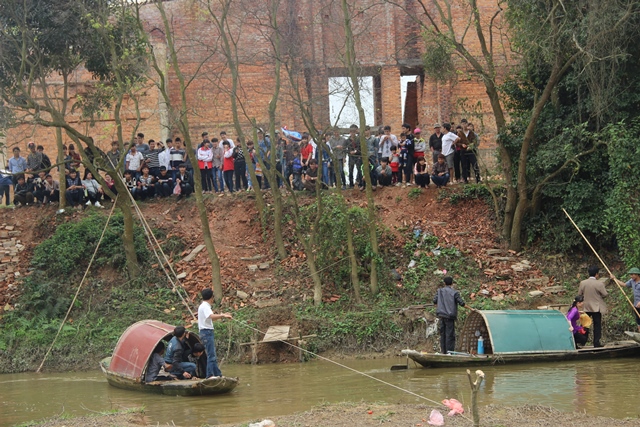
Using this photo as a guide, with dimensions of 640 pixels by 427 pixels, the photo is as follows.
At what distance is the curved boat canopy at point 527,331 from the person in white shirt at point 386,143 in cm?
898

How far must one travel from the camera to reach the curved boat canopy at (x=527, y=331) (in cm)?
1698

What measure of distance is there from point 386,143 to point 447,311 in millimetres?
9363

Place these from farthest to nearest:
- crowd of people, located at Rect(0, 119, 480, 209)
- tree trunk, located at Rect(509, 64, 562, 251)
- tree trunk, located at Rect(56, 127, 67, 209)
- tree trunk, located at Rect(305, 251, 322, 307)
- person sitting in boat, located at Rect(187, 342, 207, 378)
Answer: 1. tree trunk, located at Rect(56, 127, 67, 209)
2. crowd of people, located at Rect(0, 119, 480, 209)
3. tree trunk, located at Rect(305, 251, 322, 307)
4. tree trunk, located at Rect(509, 64, 562, 251)
5. person sitting in boat, located at Rect(187, 342, 207, 378)

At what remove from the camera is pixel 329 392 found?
49.1ft

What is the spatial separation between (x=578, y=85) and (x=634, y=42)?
5.45 ft

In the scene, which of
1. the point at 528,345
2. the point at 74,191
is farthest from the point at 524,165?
the point at 74,191

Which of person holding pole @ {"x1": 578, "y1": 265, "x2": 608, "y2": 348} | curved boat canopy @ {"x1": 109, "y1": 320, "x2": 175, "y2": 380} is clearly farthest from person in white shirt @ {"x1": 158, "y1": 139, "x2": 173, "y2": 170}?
person holding pole @ {"x1": 578, "y1": 265, "x2": 608, "y2": 348}

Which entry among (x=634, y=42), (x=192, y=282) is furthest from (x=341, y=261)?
(x=634, y=42)

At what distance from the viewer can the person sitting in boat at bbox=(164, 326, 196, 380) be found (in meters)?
15.2

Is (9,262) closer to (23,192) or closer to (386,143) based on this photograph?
(23,192)

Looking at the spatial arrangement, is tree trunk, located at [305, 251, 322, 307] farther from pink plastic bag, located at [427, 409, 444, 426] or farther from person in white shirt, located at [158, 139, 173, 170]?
pink plastic bag, located at [427, 409, 444, 426]

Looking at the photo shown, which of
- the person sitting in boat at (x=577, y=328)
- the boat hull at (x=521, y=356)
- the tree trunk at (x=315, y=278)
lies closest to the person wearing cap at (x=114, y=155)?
the tree trunk at (x=315, y=278)

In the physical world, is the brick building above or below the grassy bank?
above

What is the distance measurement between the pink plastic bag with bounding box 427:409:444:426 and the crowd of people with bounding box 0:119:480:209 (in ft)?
45.6
